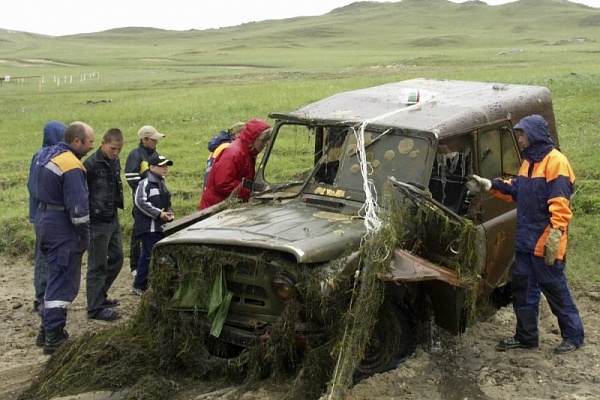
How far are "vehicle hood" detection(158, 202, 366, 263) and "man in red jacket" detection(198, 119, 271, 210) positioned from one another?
52.1 inches

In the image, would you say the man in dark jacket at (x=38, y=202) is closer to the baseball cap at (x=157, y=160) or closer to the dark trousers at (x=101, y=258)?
the dark trousers at (x=101, y=258)

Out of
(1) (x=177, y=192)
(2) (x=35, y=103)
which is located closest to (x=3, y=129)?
(2) (x=35, y=103)

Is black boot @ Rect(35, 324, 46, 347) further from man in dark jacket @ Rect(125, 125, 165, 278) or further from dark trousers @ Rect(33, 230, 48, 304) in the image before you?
man in dark jacket @ Rect(125, 125, 165, 278)

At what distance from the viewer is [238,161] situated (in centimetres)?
741

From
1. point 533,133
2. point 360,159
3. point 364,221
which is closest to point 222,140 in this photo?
point 360,159

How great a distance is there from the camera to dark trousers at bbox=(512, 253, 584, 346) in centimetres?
590

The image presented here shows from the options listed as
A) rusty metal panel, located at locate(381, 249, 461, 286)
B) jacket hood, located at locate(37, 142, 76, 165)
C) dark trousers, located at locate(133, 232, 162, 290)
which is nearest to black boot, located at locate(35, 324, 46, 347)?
dark trousers, located at locate(133, 232, 162, 290)

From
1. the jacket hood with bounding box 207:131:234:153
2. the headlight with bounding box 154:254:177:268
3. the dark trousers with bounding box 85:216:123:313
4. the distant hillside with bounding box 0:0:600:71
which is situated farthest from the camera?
the distant hillside with bounding box 0:0:600:71

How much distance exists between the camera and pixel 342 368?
475 cm

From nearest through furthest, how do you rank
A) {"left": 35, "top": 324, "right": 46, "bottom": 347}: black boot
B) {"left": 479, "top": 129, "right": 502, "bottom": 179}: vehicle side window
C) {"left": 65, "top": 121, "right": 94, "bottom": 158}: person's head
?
{"left": 479, "top": 129, "right": 502, "bottom": 179}: vehicle side window
{"left": 65, "top": 121, "right": 94, "bottom": 158}: person's head
{"left": 35, "top": 324, "right": 46, "bottom": 347}: black boot

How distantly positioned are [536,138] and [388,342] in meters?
1.98

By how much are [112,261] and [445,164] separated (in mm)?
3516

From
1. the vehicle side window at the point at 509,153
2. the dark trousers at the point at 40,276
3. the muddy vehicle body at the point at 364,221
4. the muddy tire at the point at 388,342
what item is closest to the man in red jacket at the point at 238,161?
the muddy vehicle body at the point at 364,221

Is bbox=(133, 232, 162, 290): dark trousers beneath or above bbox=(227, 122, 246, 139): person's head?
beneath
